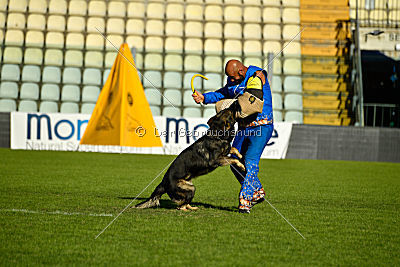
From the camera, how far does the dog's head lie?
5.78 meters

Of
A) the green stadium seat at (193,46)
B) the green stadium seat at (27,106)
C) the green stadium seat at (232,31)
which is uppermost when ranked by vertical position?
the green stadium seat at (232,31)

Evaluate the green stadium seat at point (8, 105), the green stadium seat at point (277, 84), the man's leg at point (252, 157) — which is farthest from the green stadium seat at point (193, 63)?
the man's leg at point (252, 157)

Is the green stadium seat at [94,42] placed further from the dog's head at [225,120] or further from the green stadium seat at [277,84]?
the dog's head at [225,120]

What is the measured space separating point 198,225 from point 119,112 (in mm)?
8273

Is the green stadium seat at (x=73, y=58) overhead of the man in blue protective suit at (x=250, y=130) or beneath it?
overhead

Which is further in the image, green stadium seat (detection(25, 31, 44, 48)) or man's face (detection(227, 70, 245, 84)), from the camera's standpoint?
green stadium seat (detection(25, 31, 44, 48))

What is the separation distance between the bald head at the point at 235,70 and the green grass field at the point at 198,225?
5.17 ft

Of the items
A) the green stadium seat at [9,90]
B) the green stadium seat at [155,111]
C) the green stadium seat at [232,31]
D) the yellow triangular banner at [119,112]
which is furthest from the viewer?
the green stadium seat at [232,31]

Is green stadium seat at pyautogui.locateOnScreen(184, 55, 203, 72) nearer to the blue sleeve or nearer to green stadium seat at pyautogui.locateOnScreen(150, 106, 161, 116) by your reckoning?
green stadium seat at pyautogui.locateOnScreen(150, 106, 161, 116)

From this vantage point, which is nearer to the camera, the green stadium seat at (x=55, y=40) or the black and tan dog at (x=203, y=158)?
the black and tan dog at (x=203, y=158)

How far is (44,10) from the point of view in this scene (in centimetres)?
2128

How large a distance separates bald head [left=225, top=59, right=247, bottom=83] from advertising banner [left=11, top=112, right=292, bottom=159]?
9.72 m

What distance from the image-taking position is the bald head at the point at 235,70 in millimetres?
5926

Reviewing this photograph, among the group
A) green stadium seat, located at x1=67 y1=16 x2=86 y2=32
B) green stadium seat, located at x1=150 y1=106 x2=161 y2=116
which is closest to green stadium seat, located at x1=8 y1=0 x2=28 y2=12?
green stadium seat, located at x1=67 y1=16 x2=86 y2=32
